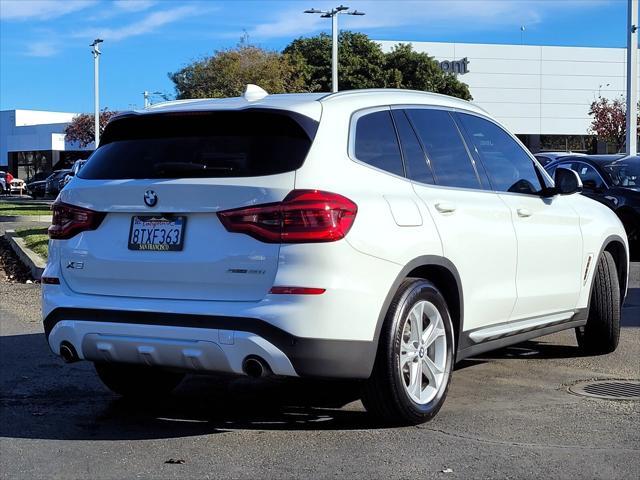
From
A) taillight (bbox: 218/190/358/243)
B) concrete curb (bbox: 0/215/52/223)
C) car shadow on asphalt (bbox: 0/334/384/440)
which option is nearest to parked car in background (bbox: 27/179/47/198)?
concrete curb (bbox: 0/215/52/223)

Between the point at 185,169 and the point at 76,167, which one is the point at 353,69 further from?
the point at 185,169

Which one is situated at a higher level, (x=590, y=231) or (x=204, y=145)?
(x=204, y=145)

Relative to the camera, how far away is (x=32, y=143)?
245 ft

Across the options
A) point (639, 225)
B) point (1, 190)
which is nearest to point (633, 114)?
point (639, 225)

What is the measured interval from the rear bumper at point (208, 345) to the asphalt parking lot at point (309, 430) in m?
0.46

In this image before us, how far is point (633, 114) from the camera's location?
91.5ft

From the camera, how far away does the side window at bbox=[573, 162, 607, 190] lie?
13844mm

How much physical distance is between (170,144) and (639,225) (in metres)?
10.1

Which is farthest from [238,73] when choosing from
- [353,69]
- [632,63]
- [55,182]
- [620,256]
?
[620,256]

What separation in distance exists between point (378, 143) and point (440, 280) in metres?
0.90

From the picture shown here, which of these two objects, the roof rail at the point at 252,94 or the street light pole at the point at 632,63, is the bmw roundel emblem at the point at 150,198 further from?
the street light pole at the point at 632,63

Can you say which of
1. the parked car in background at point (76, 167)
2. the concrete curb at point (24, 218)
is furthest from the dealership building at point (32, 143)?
the concrete curb at point (24, 218)

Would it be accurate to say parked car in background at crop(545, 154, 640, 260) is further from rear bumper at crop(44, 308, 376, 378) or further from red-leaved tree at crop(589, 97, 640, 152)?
red-leaved tree at crop(589, 97, 640, 152)

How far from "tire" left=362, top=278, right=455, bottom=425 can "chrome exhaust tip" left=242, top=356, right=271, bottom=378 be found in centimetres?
61
